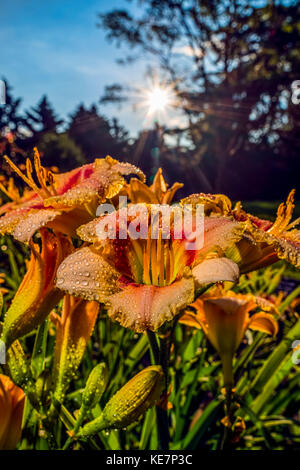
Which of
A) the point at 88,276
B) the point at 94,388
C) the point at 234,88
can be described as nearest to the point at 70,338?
the point at 94,388

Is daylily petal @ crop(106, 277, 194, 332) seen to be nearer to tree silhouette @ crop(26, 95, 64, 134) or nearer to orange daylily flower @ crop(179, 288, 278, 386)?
orange daylily flower @ crop(179, 288, 278, 386)

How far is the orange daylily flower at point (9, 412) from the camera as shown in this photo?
A: 479 mm

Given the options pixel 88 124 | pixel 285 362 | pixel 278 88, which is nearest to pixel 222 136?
pixel 278 88

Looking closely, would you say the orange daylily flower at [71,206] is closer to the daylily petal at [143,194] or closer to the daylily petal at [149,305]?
the daylily petal at [143,194]

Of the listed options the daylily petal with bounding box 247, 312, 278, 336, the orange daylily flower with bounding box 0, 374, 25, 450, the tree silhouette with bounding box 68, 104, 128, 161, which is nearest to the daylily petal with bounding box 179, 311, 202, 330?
the daylily petal with bounding box 247, 312, 278, 336

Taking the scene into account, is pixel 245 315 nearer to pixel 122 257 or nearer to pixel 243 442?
pixel 122 257

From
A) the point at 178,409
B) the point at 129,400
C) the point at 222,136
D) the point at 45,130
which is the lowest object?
the point at 178,409

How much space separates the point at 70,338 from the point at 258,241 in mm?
320

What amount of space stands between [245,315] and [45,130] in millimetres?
1334

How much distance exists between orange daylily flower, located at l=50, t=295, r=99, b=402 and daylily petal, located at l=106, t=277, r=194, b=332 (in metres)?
0.17

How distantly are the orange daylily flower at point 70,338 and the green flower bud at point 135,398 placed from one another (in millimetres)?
96

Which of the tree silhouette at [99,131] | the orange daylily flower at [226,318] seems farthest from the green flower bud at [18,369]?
the tree silhouette at [99,131]

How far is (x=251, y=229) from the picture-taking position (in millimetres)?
457

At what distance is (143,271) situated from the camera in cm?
52
